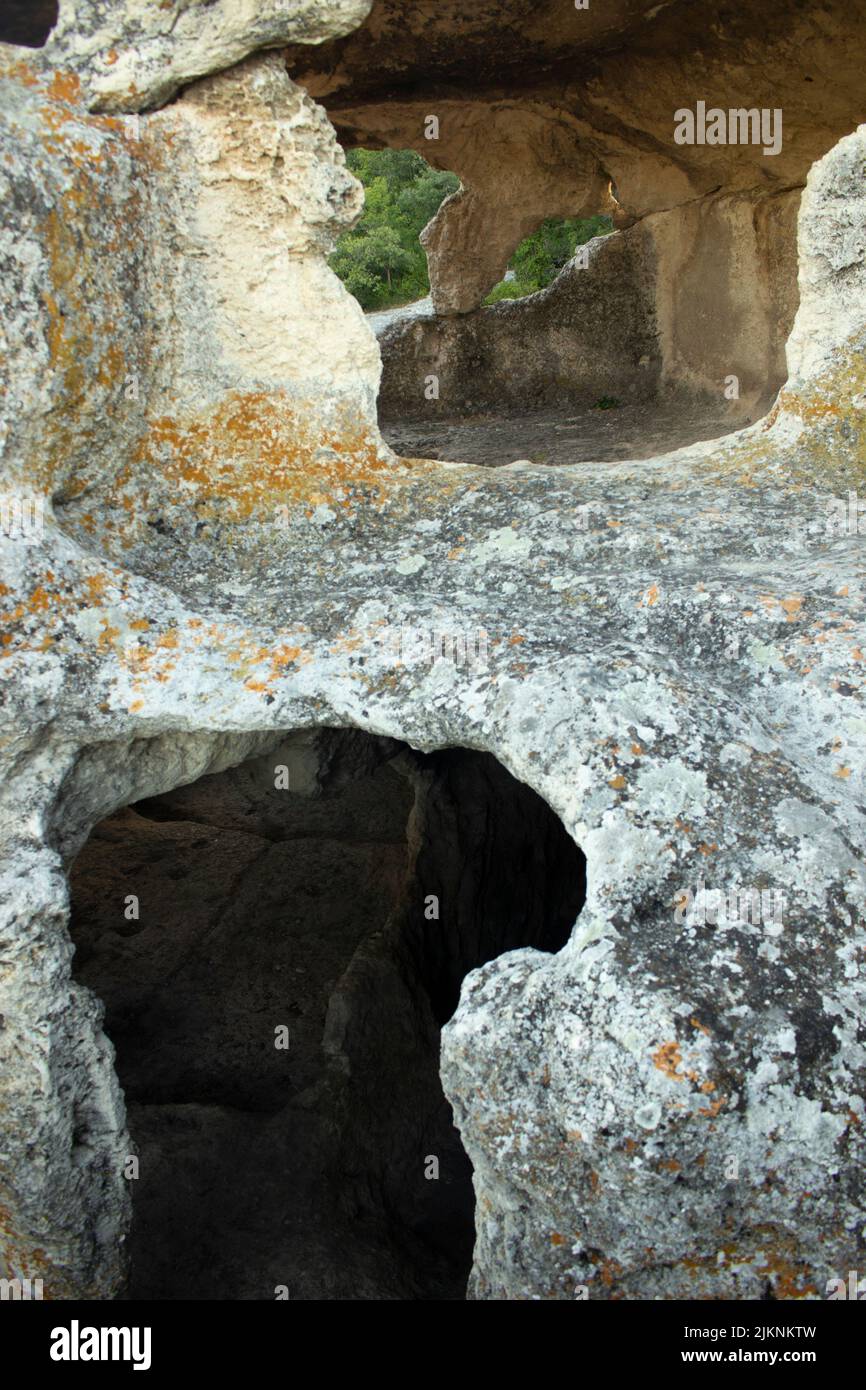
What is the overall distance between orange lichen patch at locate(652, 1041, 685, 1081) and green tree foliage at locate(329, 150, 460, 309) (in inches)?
491

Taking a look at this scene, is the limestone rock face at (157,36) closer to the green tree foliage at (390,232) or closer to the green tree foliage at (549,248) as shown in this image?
the green tree foliage at (549,248)

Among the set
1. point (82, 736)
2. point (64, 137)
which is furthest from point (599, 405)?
point (82, 736)

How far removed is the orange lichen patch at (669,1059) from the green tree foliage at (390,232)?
491 inches

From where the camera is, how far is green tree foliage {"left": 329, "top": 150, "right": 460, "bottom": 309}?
45.3ft

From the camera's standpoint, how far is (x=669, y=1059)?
1.88 m

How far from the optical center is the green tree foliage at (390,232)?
1380 centimetres

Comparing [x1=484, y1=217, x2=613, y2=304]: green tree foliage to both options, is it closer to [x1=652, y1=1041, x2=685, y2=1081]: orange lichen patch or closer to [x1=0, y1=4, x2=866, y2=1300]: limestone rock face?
[x1=0, y1=4, x2=866, y2=1300]: limestone rock face

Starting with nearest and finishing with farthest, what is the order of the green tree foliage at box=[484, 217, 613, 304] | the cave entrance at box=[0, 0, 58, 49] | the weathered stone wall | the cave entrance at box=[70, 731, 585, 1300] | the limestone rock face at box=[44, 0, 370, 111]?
the limestone rock face at box=[44, 0, 370, 111] < the cave entrance at box=[70, 731, 585, 1300] < the cave entrance at box=[0, 0, 58, 49] < the weathered stone wall < the green tree foliage at box=[484, 217, 613, 304]

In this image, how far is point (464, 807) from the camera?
4.65 meters

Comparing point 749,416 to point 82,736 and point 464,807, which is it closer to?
point 464,807

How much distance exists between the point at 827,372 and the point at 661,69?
116 inches

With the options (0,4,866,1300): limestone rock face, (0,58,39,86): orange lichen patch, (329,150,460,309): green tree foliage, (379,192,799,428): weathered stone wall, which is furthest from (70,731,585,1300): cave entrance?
(329,150,460,309): green tree foliage

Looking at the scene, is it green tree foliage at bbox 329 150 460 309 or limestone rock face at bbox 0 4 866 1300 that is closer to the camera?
limestone rock face at bbox 0 4 866 1300

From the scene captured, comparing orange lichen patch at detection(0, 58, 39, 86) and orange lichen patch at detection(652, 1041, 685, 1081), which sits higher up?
orange lichen patch at detection(0, 58, 39, 86)
